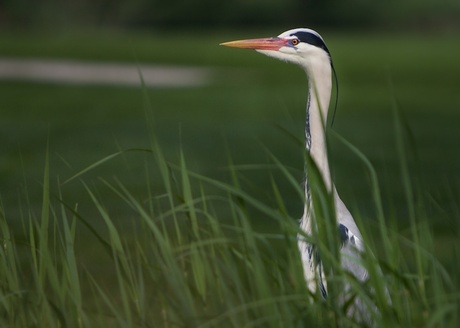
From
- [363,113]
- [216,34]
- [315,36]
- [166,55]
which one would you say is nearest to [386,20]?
[216,34]

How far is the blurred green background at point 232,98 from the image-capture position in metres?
12.3

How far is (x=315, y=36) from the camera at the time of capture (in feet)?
18.8

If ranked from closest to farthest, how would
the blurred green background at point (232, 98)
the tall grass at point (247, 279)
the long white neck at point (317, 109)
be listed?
the tall grass at point (247, 279)
the long white neck at point (317, 109)
the blurred green background at point (232, 98)

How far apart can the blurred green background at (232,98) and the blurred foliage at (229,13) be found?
0.11 ft

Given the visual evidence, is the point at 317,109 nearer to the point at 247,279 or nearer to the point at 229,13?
the point at 247,279

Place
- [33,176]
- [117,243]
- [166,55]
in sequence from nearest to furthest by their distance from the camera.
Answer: [117,243] → [33,176] → [166,55]

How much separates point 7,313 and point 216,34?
115 ft

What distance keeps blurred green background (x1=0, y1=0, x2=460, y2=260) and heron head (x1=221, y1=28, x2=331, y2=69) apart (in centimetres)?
34

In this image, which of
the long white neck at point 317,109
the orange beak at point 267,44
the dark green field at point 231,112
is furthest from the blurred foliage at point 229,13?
the long white neck at point 317,109

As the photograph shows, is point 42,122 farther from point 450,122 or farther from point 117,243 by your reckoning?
point 117,243

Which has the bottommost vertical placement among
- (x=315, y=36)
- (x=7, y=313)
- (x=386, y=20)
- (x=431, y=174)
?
(x=386, y=20)

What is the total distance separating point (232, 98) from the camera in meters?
23.2

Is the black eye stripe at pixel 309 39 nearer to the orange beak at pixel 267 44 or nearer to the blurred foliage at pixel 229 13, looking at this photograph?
the orange beak at pixel 267 44

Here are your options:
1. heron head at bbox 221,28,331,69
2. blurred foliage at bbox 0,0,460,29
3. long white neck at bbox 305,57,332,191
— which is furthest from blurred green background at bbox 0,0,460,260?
heron head at bbox 221,28,331,69
